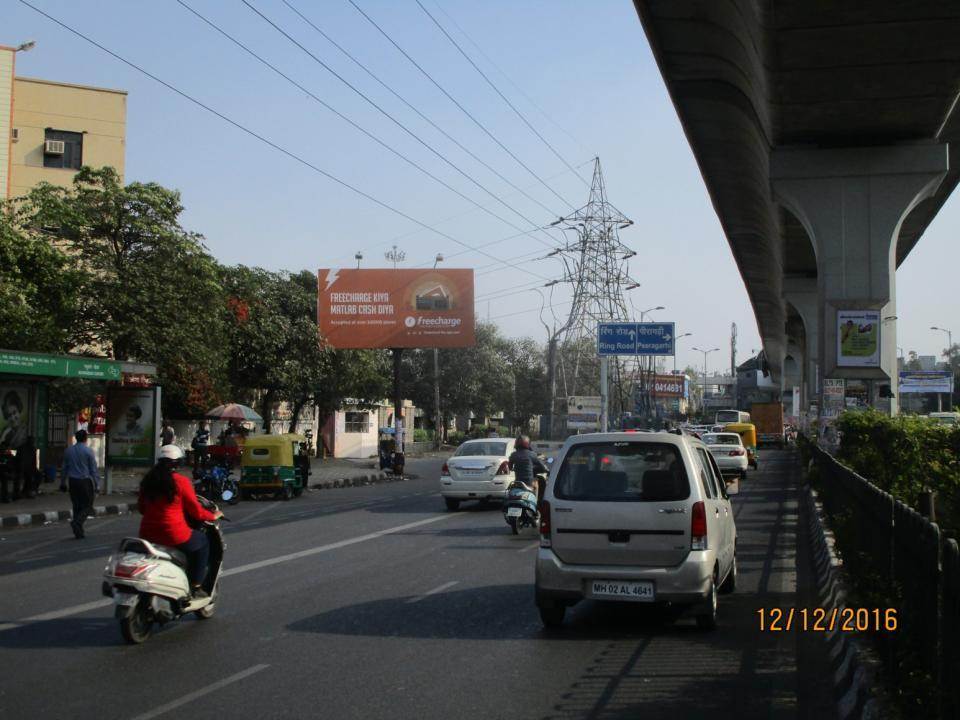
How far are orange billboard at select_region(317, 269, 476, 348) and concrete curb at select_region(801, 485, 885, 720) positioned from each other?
31.9 m

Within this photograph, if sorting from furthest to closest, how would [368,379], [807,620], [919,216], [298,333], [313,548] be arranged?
[368,379], [298,333], [919,216], [313,548], [807,620]

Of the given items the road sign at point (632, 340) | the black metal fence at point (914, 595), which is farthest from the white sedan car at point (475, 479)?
the road sign at point (632, 340)

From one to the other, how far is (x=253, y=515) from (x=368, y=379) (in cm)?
2716

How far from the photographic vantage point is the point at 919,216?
3534 centimetres

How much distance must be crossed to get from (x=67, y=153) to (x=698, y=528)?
42.4 m

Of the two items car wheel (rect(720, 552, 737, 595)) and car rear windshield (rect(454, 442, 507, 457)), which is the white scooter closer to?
car wheel (rect(720, 552, 737, 595))

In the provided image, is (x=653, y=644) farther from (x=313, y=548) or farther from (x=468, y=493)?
(x=468, y=493)

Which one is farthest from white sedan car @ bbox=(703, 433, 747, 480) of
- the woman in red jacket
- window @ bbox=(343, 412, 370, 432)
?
window @ bbox=(343, 412, 370, 432)

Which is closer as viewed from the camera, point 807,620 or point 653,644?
point 653,644

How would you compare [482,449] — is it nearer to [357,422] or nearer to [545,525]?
[545,525]

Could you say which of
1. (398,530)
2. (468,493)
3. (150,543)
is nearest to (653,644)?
(150,543)

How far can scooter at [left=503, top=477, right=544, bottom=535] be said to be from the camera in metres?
17.5

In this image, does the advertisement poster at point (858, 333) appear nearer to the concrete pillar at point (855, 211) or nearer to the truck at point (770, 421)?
the concrete pillar at point (855, 211)

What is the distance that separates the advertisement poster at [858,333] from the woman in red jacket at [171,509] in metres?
20.4
